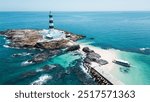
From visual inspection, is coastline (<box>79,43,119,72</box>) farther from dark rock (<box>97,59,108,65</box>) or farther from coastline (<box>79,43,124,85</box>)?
dark rock (<box>97,59,108,65</box>)

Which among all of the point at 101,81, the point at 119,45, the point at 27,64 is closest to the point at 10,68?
the point at 27,64

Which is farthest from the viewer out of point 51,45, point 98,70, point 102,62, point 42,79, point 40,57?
point 51,45

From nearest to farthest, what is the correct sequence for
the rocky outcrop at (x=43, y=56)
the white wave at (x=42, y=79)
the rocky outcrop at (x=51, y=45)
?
1. the white wave at (x=42, y=79)
2. the rocky outcrop at (x=43, y=56)
3. the rocky outcrop at (x=51, y=45)

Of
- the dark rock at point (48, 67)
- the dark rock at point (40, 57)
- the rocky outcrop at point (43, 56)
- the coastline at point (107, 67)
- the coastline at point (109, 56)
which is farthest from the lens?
the rocky outcrop at point (43, 56)

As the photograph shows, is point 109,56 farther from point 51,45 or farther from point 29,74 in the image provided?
point 29,74

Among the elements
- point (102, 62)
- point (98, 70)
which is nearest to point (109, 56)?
point (102, 62)

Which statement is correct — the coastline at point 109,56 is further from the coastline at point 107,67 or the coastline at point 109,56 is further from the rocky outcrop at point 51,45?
the rocky outcrop at point 51,45

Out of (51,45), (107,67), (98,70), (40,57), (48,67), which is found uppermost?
(51,45)

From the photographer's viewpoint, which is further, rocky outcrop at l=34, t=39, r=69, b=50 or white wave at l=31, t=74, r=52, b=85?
rocky outcrop at l=34, t=39, r=69, b=50

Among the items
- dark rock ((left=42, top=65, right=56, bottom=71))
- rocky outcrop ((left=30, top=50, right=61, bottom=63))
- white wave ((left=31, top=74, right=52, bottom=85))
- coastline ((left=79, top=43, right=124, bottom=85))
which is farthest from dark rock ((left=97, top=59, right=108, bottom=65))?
white wave ((left=31, top=74, right=52, bottom=85))

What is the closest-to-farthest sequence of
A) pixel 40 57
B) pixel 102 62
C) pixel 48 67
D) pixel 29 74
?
pixel 29 74
pixel 48 67
pixel 102 62
pixel 40 57

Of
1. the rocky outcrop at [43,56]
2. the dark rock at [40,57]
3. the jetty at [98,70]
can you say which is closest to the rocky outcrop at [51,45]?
the rocky outcrop at [43,56]

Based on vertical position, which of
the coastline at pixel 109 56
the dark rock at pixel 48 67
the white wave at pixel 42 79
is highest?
the coastline at pixel 109 56
